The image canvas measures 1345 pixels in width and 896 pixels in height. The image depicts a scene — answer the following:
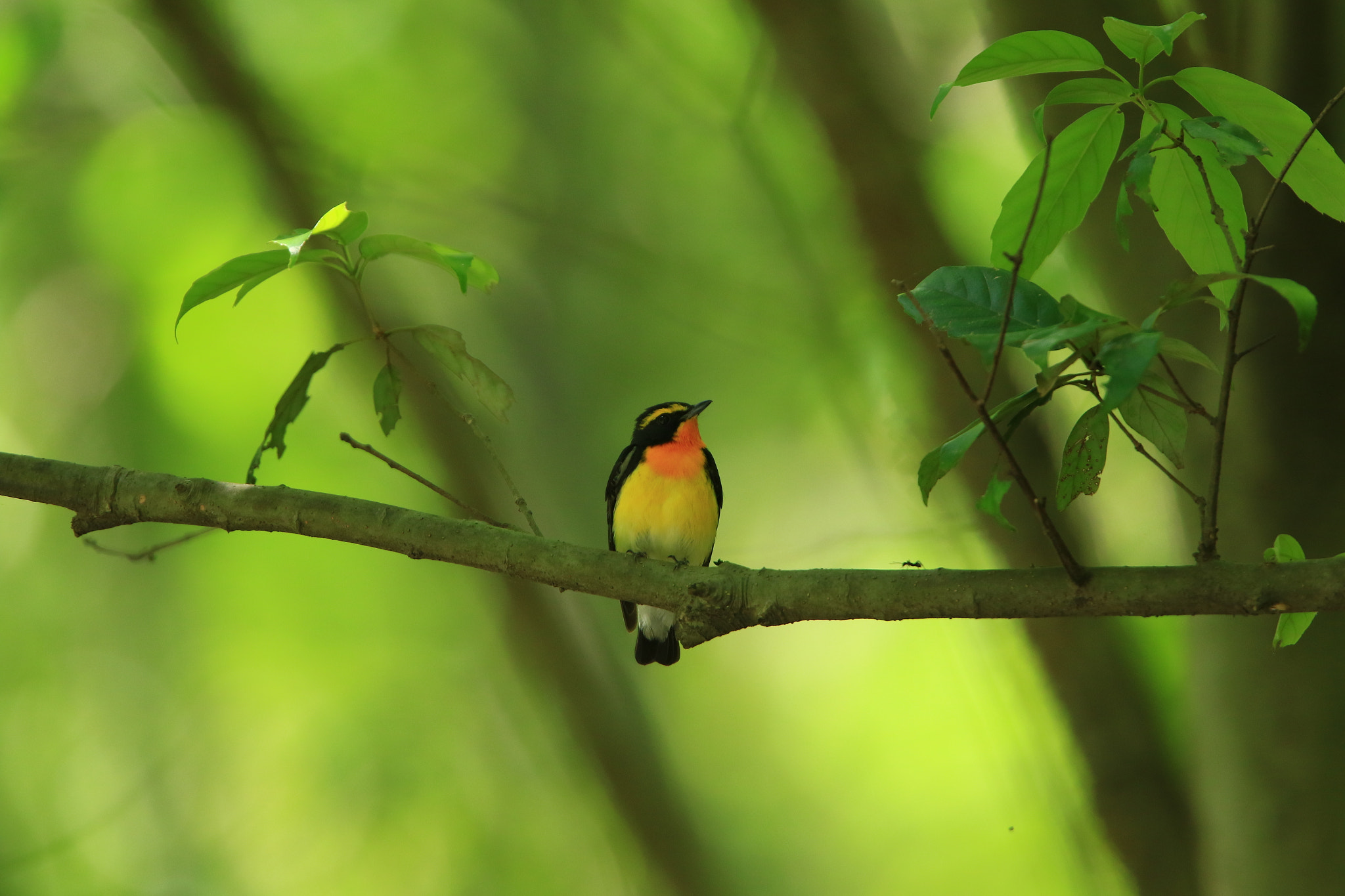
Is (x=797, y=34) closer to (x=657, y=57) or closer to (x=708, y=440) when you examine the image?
(x=657, y=57)

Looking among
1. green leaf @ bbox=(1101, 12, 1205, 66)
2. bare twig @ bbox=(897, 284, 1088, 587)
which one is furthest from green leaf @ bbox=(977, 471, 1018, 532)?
green leaf @ bbox=(1101, 12, 1205, 66)

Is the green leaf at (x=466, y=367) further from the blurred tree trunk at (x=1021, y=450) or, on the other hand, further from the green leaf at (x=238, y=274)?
the blurred tree trunk at (x=1021, y=450)

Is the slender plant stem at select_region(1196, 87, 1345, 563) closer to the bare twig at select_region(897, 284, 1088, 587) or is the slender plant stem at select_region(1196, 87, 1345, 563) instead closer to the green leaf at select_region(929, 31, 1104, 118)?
the bare twig at select_region(897, 284, 1088, 587)

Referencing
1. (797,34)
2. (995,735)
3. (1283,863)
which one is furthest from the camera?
(995,735)

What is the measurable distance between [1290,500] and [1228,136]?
192 cm

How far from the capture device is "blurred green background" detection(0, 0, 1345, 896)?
4027 mm

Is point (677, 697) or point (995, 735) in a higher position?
point (677, 697)

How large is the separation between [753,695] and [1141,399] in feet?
20.6

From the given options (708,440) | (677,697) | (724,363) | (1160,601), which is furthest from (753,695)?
(1160,601)

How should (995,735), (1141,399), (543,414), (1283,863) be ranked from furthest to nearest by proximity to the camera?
1. (543,414)
2. (995,735)
3. (1283,863)
4. (1141,399)

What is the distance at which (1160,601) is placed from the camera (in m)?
1.56

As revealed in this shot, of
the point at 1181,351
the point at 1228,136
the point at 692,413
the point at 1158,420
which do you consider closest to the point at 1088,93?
the point at 1228,136

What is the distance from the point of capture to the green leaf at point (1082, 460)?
153cm

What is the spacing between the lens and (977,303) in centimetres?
148
